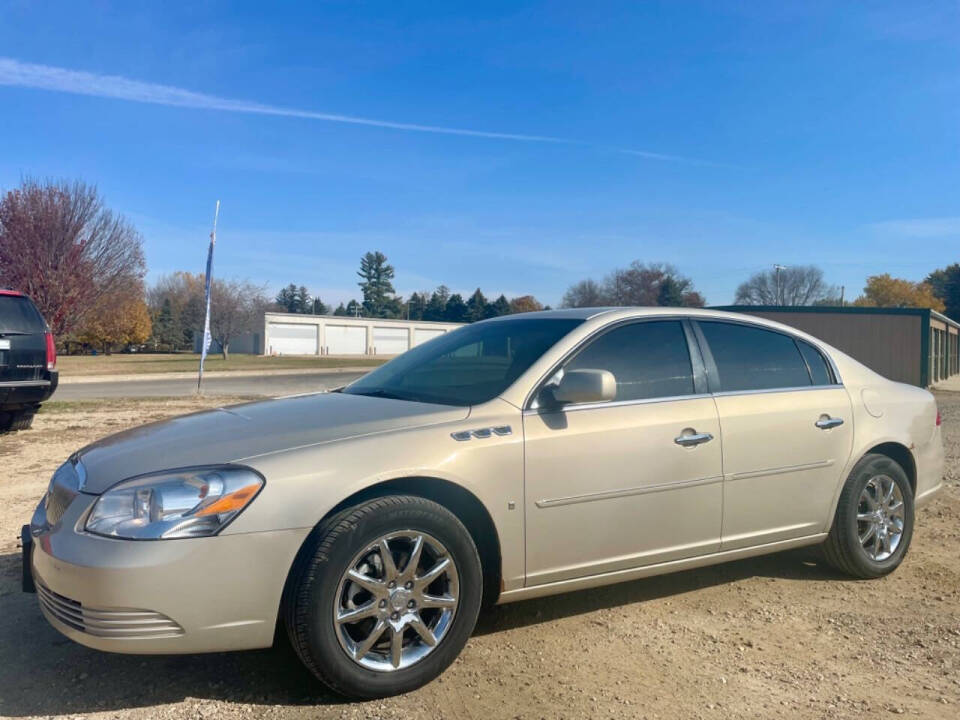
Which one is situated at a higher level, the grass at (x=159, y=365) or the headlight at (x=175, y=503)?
the headlight at (x=175, y=503)

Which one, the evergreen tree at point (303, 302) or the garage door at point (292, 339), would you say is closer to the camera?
the garage door at point (292, 339)

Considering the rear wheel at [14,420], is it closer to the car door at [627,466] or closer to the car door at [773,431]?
the car door at [627,466]

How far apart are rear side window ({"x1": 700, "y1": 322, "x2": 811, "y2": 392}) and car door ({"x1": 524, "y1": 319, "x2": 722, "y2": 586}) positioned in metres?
0.21

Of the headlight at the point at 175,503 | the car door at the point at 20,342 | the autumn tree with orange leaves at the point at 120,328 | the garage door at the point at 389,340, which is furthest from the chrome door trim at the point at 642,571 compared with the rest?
the garage door at the point at 389,340

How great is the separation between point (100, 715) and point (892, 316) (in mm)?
28248

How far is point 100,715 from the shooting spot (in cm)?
286

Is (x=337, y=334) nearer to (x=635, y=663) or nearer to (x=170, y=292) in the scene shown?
(x=170, y=292)

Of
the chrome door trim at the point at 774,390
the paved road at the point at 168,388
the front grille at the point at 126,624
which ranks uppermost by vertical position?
the chrome door trim at the point at 774,390

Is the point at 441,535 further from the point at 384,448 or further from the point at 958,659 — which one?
the point at 958,659

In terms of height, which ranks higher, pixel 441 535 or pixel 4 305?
pixel 4 305

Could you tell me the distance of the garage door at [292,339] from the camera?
2601 inches

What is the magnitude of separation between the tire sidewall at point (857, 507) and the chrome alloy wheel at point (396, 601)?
2.54 m

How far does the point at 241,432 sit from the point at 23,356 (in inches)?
271

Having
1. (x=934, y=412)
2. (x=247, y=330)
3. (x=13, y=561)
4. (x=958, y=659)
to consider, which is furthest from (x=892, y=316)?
(x=247, y=330)
